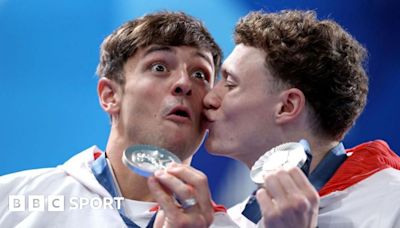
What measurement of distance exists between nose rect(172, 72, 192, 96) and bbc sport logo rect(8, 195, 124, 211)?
53cm

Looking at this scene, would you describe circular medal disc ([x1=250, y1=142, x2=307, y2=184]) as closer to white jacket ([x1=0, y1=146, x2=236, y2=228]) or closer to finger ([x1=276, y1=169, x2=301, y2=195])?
finger ([x1=276, y1=169, x2=301, y2=195])

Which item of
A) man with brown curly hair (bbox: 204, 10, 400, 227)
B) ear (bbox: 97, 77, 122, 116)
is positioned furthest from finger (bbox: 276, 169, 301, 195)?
ear (bbox: 97, 77, 122, 116)

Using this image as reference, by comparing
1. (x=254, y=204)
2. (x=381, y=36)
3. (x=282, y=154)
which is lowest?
(x=254, y=204)

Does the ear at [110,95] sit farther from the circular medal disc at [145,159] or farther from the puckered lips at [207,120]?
the circular medal disc at [145,159]

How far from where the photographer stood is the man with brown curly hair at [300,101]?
2883 millimetres

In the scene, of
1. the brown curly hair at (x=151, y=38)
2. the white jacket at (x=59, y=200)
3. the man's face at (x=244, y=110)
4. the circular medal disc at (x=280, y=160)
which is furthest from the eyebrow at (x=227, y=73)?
the circular medal disc at (x=280, y=160)

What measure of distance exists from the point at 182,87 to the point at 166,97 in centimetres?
8

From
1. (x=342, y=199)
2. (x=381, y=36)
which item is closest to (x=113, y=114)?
(x=342, y=199)

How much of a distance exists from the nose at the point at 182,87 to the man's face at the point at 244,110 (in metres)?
0.14

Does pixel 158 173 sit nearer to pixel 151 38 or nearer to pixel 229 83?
pixel 229 83

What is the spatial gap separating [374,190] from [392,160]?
262 mm

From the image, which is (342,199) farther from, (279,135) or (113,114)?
(113,114)

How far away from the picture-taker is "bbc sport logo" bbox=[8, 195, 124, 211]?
3041 mm

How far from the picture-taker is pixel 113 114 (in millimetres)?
3461
